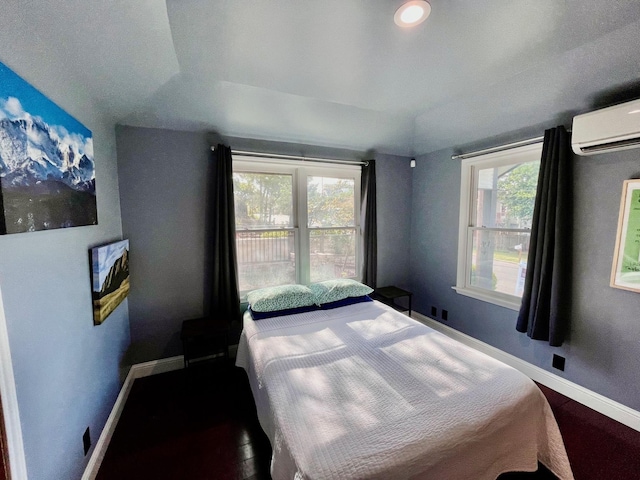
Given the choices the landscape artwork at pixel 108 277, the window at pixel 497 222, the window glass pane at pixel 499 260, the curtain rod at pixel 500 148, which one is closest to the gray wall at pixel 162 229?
the landscape artwork at pixel 108 277

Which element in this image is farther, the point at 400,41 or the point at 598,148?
the point at 598,148

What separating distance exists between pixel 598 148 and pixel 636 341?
1.42 m

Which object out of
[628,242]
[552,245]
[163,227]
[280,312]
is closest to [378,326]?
[280,312]

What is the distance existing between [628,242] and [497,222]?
39.4 inches

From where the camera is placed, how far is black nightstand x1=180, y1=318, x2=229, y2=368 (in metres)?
2.34

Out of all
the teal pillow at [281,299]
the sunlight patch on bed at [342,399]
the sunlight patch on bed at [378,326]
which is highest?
the teal pillow at [281,299]

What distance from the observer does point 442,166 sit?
126 inches

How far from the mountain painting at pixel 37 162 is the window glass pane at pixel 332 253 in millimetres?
2174

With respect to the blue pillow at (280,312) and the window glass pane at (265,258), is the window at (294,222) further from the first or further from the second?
the blue pillow at (280,312)

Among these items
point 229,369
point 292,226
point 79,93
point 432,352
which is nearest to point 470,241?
point 432,352

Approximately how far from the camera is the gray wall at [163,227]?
233 centimetres

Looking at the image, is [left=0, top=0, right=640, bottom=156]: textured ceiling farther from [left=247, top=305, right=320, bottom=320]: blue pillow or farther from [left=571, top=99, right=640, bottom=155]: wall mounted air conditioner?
[left=247, top=305, right=320, bottom=320]: blue pillow

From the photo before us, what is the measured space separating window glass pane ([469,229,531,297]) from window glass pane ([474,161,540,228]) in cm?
12

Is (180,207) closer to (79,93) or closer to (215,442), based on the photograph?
(79,93)
